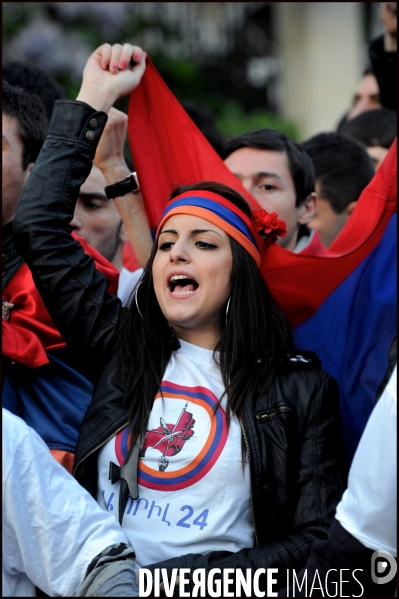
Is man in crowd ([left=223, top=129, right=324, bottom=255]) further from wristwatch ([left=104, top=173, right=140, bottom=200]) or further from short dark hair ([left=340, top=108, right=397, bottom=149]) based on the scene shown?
short dark hair ([left=340, top=108, right=397, bottom=149])

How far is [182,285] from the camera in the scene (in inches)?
126

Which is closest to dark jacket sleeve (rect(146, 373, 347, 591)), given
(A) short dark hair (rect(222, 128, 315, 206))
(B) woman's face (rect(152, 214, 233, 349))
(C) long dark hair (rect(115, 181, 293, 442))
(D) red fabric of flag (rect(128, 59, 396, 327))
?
(C) long dark hair (rect(115, 181, 293, 442))

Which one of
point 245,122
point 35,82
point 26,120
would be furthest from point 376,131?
point 245,122

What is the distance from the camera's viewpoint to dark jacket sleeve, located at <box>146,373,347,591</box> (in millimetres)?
2809

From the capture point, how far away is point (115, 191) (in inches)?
142

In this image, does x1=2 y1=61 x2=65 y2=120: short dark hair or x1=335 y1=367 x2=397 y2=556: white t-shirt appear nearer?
x1=335 y1=367 x2=397 y2=556: white t-shirt

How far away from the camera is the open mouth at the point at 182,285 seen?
10.3 ft

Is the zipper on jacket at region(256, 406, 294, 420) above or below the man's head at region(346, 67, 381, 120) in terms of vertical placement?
below

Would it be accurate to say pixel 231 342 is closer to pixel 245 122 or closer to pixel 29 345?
pixel 29 345

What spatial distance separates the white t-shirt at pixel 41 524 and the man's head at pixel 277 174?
5.81 feet

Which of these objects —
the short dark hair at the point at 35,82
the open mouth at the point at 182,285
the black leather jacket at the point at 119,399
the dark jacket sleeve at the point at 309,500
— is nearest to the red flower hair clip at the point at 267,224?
the open mouth at the point at 182,285

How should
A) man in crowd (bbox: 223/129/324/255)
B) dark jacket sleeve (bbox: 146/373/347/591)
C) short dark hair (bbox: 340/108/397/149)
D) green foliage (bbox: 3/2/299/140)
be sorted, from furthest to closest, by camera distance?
1. green foliage (bbox: 3/2/299/140)
2. short dark hair (bbox: 340/108/397/149)
3. man in crowd (bbox: 223/129/324/255)
4. dark jacket sleeve (bbox: 146/373/347/591)

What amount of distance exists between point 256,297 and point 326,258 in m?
0.45

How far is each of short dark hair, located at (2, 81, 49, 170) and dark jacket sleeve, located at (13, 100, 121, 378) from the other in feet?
1.37
